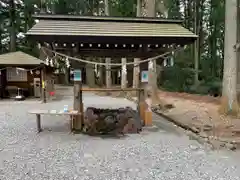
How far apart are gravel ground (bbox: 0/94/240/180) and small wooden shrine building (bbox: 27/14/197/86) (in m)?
2.15

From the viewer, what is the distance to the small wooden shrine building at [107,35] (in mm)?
5496

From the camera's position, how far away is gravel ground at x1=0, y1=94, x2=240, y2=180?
3.45 metres

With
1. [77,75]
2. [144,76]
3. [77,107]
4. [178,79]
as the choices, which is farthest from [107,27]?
[178,79]

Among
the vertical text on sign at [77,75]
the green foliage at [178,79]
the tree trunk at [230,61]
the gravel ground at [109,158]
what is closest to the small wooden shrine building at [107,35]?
the vertical text on sign at [77,75]

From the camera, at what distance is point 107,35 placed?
558 centimetres

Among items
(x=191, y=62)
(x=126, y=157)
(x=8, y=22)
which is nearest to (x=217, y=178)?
(x=126, y=157)

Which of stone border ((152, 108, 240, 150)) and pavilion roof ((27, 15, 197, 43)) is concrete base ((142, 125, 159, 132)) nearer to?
stone border ((152, 108, 240, 150))

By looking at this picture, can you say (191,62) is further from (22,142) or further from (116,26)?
(22,142)

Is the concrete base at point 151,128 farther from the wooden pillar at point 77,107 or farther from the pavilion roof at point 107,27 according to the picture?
the pavilion roof at point 107,27

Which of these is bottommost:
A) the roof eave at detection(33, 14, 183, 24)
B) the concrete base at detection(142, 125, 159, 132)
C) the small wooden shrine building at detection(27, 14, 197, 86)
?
the concrete base at detection(142, 125, 159, 132)

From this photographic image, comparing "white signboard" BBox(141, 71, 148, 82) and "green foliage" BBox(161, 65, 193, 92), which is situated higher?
"white signboard" BBox(141, 71, 148, 82)

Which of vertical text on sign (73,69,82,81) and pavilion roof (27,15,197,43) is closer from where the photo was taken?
pavilion roof (27,15,197,43)

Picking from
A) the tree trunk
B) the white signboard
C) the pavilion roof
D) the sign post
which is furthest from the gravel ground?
the tree trunk

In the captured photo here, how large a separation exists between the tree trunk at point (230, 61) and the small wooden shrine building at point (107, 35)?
9.12ft
